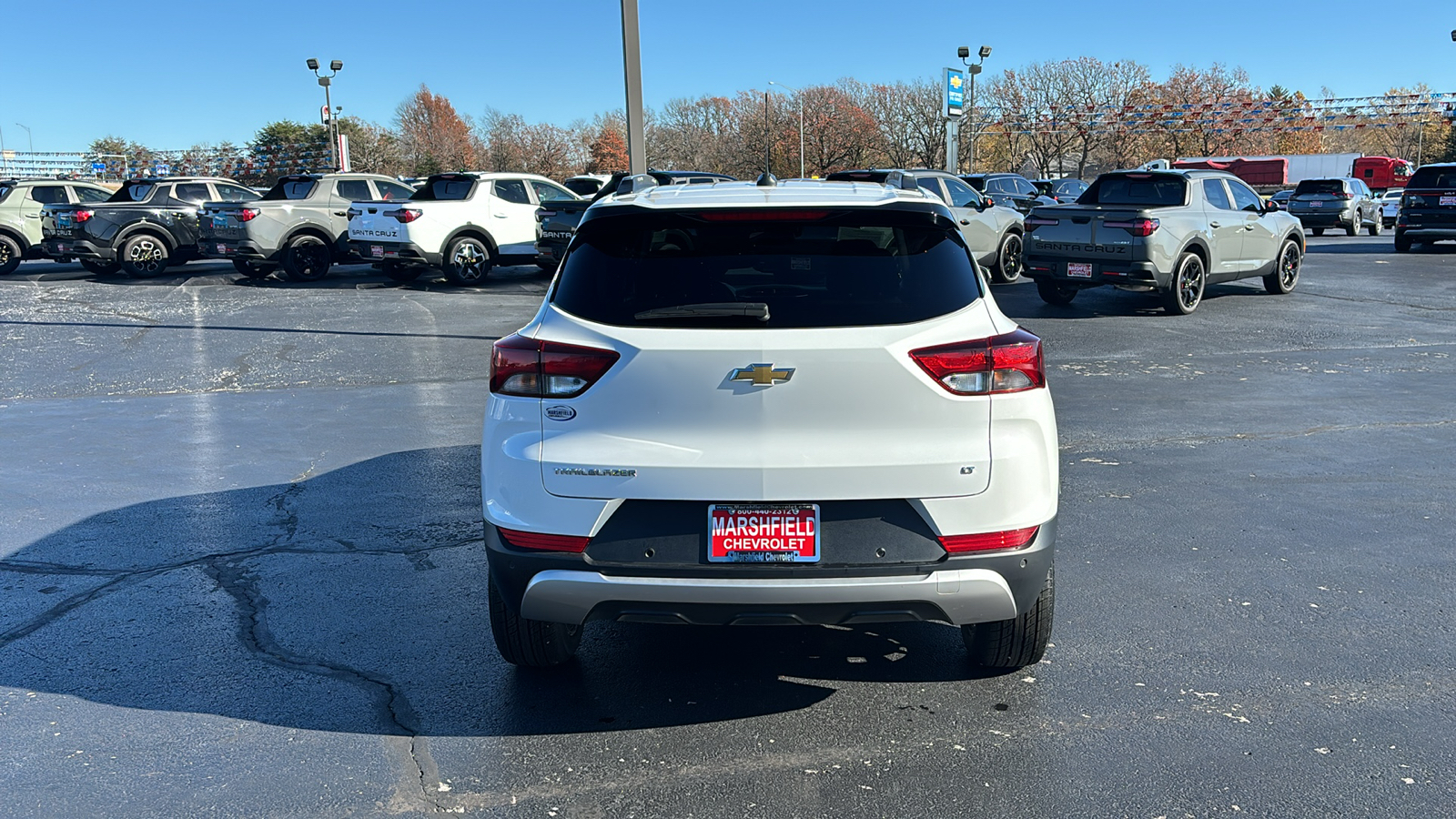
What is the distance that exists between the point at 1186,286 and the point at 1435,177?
13.6 meters

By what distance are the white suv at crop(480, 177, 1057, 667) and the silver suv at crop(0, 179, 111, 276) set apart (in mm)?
23030

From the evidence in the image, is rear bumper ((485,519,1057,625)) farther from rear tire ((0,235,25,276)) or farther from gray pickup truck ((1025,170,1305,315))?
rear tire ((0,235,25,276))

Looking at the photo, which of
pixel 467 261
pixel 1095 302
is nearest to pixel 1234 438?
pixel 1095 302

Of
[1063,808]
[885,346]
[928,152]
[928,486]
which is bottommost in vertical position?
[1063,808]

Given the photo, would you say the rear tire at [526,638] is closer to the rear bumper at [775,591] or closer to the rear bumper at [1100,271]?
the rear bumper at [775,591]

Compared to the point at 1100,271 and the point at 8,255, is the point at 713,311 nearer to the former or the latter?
the point at 1100,271

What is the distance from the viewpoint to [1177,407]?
9047 mm

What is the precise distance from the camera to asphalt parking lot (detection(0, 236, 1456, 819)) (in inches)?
131

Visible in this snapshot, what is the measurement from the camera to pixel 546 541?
350 centimetres

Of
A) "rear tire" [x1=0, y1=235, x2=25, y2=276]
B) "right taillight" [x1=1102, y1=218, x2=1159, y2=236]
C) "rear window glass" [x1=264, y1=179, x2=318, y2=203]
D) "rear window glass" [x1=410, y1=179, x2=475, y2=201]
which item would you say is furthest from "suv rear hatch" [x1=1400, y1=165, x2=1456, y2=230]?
"rear tire" [x1=0, y1=235, x2=25, y2=276]

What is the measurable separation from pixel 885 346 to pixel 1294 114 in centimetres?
7690

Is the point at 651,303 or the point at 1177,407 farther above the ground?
the point at 651,303

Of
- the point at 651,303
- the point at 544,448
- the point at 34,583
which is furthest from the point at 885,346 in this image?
the point at 34,583

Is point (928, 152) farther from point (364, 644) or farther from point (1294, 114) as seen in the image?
point (364, 644)
